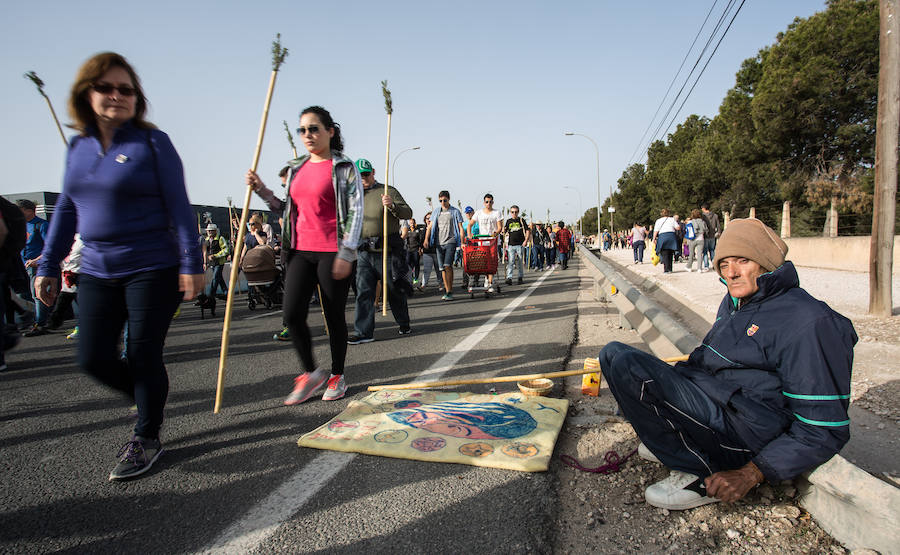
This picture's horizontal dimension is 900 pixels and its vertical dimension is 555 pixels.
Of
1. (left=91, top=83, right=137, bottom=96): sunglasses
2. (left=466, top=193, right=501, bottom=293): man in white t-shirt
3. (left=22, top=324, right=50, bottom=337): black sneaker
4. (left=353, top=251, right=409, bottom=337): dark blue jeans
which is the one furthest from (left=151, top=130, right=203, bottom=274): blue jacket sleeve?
(left=466, top=193, right=501, bottom=293): man in white t-shirt

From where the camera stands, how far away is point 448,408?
3.14 metres

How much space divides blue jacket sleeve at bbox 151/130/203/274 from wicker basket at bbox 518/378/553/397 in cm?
202

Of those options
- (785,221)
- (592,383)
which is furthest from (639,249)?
(592,383)

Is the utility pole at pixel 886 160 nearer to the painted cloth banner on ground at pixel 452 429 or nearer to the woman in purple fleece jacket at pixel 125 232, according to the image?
the painted cloth banner on ground at pixel 452 429

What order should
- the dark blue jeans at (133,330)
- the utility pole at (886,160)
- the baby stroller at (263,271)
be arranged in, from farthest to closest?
the baby stroller at (263,271) → the utility pole at (886,160) → the dark blue jeans at (133,330)

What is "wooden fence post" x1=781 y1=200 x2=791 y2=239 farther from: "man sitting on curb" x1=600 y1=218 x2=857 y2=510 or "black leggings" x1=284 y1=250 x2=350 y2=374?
"man sitting on curb" x1=600 y1=218 x2=857 y2=510

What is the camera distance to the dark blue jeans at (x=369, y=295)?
569cm

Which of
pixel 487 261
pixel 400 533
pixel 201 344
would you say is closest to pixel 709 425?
pixel 400 533

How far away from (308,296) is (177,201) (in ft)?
3.91

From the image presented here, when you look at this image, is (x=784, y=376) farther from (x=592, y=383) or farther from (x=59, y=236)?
(x=59, y=236)

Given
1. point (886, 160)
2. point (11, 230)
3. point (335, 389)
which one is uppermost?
point (886, 160)

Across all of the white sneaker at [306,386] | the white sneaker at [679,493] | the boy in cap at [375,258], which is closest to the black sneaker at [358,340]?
the boy in cap at [375,258]

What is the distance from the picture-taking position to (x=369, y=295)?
5730 mm

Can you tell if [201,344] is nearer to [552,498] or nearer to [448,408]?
[448,408]
